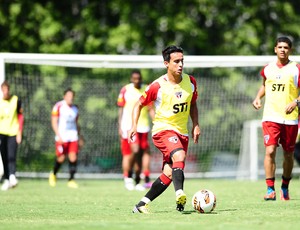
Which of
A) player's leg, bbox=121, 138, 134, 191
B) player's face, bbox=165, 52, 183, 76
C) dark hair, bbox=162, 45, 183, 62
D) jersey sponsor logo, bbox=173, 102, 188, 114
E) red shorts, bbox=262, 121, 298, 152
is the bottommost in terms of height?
player's leg, bbox=121, 138, 134, 191

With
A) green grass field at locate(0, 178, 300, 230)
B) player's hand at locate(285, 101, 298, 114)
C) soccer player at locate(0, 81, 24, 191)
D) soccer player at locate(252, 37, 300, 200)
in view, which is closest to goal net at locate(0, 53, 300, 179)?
soccer player at locate(0, 81, 24, 191)

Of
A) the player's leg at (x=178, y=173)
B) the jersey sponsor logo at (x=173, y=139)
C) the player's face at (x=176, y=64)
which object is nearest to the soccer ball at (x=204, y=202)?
the player's leg at (x=178, y=173)

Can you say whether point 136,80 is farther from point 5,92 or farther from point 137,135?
point 5,92

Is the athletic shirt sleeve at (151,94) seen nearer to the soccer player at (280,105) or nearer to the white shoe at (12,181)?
the soccer player at (280,105)

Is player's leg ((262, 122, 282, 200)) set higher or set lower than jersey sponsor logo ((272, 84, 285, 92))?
lower

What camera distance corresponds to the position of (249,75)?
24.3 meters

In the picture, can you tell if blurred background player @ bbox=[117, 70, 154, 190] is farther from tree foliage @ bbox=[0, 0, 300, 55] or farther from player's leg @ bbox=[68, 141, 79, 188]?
tree foliage @ bbox=[0, 0, 300, 55]

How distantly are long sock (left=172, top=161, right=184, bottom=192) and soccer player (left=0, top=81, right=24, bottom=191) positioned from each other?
7522 mm

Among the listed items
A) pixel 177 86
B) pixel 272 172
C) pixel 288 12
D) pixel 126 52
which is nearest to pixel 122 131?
pixel 272 172

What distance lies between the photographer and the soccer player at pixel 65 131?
731 inches

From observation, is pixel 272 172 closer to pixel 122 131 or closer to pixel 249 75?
pixel 122 131

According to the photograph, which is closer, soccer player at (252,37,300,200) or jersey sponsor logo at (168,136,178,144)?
jersey sponsor logo at (168,136,178,144)

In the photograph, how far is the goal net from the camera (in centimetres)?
2234

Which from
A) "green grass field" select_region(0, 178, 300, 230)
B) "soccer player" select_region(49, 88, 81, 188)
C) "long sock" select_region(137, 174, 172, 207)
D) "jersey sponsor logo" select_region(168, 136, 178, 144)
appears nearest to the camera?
"green grass field" select_region(0, 178, 300, 230)
